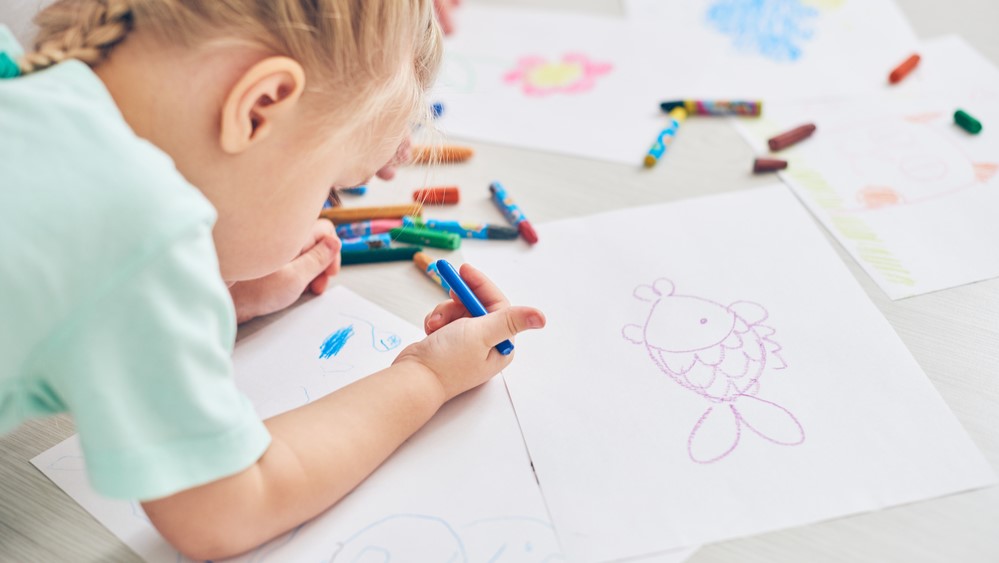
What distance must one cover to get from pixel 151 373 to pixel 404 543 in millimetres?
181

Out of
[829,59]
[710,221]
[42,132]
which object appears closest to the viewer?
[42,132]

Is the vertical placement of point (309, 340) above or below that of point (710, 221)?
below

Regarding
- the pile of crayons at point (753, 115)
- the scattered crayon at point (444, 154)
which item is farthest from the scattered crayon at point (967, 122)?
the scattered crayon at point (444, 154)

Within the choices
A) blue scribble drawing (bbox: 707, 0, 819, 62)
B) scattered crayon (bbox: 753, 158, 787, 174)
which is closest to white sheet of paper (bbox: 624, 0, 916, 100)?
blue scribble drawing (bbox: 707, 0, 819, 62)

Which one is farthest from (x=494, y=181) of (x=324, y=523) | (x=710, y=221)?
(x=324, y=523)

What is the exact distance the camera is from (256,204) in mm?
537

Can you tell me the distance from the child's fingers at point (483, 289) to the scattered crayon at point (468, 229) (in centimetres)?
8

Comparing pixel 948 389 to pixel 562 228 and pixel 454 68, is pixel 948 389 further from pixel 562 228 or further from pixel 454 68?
pixel 454 68

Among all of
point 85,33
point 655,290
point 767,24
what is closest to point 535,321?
point 655,290

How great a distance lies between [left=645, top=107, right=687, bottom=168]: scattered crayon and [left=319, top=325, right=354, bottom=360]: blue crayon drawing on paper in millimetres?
345

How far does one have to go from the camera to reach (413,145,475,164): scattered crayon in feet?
2.70

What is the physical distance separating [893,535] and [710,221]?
1.08 ft

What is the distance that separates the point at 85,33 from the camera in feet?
1.60

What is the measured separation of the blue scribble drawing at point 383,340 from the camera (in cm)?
64
